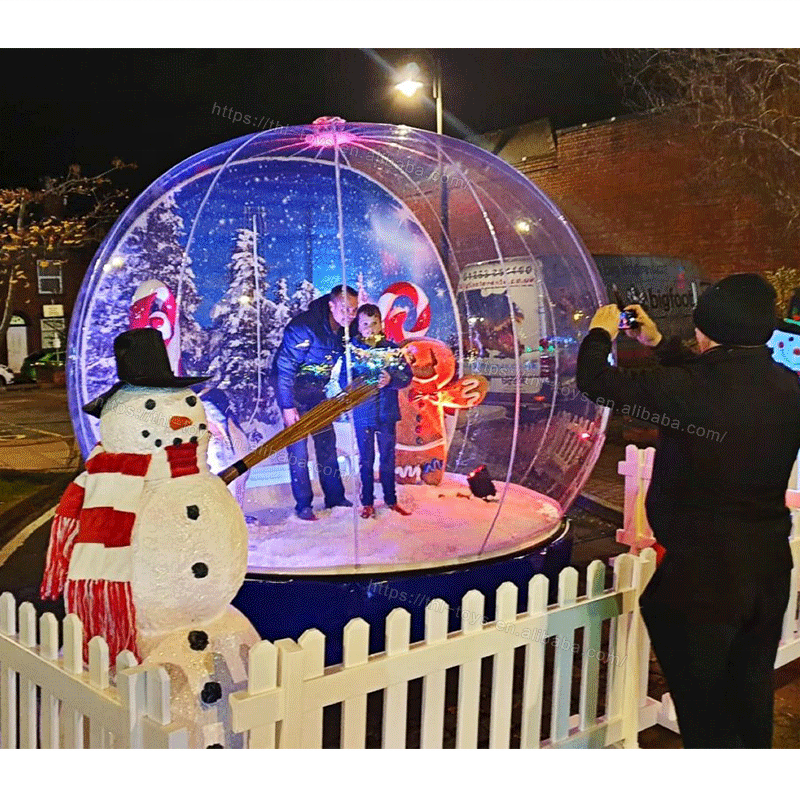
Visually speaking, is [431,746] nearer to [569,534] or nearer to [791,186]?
[569,534]

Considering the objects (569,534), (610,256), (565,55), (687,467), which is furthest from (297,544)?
(610,256)

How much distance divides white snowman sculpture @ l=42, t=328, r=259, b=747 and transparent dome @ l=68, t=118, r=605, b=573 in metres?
0.91

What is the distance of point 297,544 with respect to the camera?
3.22 metres

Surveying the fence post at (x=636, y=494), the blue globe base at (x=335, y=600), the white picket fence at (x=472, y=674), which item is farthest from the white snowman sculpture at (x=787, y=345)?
the blue globe base at (x=335, y=600)

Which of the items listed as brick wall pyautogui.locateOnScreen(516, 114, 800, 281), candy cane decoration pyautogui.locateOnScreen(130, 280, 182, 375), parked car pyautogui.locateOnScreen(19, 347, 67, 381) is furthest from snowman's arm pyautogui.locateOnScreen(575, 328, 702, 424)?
brick wall pyautogui.locateOnScreen(516, 114, 800, 281)

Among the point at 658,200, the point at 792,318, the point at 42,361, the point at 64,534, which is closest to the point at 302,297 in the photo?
the point at 64,534

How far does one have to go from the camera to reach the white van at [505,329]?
3.39 m

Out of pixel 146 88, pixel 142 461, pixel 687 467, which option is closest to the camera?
pixel 142 461

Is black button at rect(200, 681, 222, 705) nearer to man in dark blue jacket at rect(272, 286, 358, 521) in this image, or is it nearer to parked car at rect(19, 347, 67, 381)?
man in dark blue jacket at rect(272, 286, 358, 521)

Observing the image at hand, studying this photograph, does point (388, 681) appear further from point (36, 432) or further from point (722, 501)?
point (36, 432)

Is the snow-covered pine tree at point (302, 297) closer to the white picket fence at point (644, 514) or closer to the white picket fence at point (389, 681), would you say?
the white picket fence at point (389, 681)

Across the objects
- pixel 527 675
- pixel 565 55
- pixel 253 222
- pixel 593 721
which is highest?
pixel 565 55

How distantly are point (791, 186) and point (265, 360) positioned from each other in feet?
12.0

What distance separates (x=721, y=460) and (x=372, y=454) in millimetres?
1490
